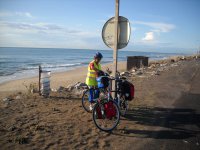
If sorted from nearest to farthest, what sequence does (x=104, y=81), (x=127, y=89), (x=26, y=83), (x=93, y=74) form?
(x=104, y=81) < (x=127, y=89) < (x=93, y=74) < (x=26, y=83)

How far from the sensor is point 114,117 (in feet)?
20.4

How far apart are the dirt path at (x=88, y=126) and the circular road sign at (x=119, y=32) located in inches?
92.5

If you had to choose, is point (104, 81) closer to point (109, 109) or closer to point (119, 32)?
point (109, 109)

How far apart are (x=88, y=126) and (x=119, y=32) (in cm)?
308

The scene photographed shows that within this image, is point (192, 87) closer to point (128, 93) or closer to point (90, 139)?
point (128, 93)

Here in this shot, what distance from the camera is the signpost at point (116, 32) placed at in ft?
23.8

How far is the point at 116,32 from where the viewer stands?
7.27m

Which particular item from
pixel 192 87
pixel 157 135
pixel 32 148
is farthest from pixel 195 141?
pixel 192 87

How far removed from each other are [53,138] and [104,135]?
1.23 metres

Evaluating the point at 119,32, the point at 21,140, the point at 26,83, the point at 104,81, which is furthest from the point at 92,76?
the point at 26,83

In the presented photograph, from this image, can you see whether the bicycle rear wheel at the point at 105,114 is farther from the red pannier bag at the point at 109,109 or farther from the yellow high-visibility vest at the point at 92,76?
the yellow high-visibility vest at the point at 92,76

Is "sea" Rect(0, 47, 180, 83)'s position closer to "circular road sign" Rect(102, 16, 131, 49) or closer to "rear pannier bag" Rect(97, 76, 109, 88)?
"circular road sign" Rect(102, 16, 131, 49)

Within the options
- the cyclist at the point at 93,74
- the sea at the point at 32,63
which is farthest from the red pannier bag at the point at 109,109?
the sea at the point at 32,63

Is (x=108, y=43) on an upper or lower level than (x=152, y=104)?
upper
